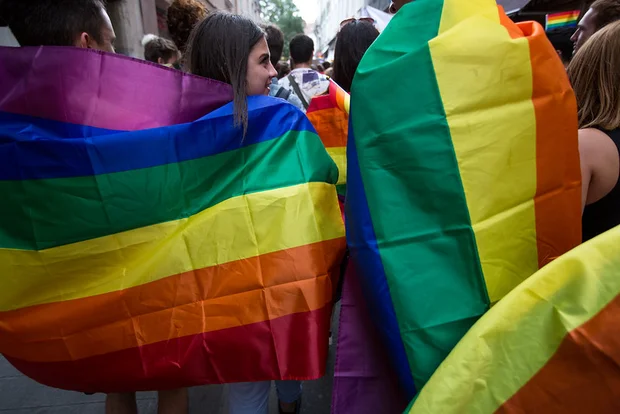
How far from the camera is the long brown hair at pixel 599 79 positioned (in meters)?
1.24

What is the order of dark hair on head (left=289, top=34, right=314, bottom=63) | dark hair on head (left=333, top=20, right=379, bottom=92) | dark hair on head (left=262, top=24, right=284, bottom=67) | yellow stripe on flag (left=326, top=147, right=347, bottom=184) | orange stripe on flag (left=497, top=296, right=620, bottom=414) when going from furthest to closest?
1. dark hair on head (left=289, top=34, right=314, bottom=63)
2. dark hair on head (left=262, top=24, right=284, bottom=67)
3. dark hair on head (left=333, top=20, right=379, bottom=92)
4. yellow stripe on flag (left=326, top=147, right=347, bottom=184)
5. orange stripe on flag (left=497, top=296, right=620, bottom=414)

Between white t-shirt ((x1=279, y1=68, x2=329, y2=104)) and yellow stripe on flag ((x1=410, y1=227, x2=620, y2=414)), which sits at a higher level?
white t-shirt ((x1=279, y1=68, x2=329, y2=104))

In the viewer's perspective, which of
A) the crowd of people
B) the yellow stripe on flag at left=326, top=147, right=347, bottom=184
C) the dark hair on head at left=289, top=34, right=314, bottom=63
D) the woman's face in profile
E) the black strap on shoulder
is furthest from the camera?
the dark hair on head at left=289, top=34, right=314, bottom=63

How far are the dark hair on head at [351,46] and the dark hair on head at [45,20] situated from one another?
4.37ft

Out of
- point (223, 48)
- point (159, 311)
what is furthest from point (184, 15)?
point (159, 311)

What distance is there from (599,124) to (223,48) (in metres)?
1.24

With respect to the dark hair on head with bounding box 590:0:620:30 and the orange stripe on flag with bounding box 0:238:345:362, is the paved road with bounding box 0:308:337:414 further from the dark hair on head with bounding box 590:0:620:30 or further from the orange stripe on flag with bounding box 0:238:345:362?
the dark hair on head with bounding box 590:0:620:30

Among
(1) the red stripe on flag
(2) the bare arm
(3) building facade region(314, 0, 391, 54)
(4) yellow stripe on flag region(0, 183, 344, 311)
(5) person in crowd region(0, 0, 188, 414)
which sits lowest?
(1) the red stripe on flag

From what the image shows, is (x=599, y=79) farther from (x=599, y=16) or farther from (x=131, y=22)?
(x=131, y=22)

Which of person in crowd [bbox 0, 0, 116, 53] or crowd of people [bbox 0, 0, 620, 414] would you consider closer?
crowd of people [bbox 0, 0, 620, 414]

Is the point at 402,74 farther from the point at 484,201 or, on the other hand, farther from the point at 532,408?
the point at 532,408

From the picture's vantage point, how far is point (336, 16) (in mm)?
36594

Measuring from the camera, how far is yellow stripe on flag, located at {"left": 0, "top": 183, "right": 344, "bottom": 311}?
1.25 metres

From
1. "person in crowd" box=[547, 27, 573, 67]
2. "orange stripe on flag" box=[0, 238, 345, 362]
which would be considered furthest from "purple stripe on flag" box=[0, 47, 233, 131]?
"person in crowd" box=[547, 27, 573, 67]
